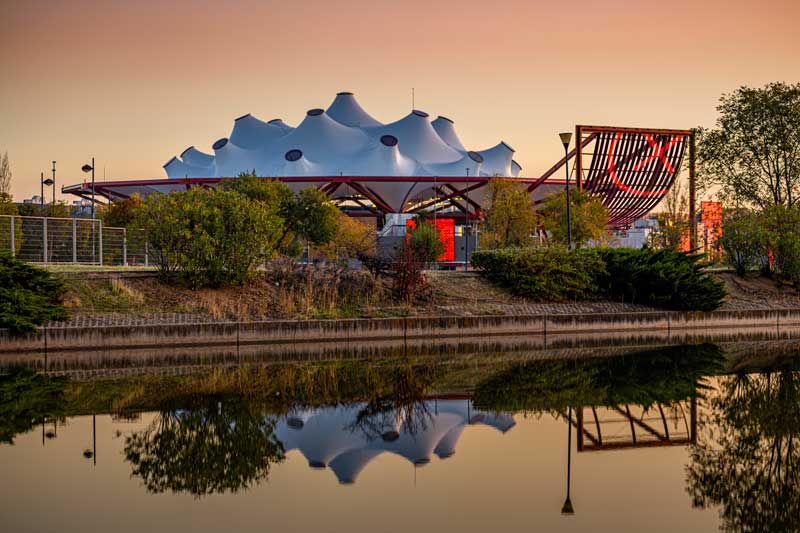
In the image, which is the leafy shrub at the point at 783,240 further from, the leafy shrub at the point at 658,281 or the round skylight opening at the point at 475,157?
the round skylight opening at the point at 475,157

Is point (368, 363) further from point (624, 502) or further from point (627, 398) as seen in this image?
point (624, 502)

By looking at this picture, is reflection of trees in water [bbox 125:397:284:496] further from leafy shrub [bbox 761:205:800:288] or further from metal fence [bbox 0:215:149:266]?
leafy shrub [bbox 761:205:800:288]

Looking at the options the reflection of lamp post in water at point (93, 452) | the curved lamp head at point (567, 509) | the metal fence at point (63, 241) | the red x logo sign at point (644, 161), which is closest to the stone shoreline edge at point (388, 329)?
the metal fence at point (63, 241)

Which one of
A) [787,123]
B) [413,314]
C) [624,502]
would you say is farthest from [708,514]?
[787,123]

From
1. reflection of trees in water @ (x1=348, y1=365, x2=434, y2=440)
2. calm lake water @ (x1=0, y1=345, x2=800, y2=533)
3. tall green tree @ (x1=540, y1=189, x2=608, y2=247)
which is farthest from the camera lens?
tall green tree @ (x1=540, y1=189, x2=608, y2=247)

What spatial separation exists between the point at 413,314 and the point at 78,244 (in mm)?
10067

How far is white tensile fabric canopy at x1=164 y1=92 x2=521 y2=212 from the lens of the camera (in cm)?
6631

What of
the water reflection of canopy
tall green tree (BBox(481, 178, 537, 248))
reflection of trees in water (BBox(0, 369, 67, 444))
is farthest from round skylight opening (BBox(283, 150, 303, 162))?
the water reflection of canopy

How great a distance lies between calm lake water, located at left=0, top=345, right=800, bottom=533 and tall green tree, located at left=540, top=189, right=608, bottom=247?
934 inches

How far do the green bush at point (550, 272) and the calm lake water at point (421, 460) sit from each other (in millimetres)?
10747

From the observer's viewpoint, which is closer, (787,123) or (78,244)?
(78,244)

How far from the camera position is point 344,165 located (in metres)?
66.7

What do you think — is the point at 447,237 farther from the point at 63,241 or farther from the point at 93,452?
the point at 93,452

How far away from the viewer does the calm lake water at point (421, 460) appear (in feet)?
18.1
